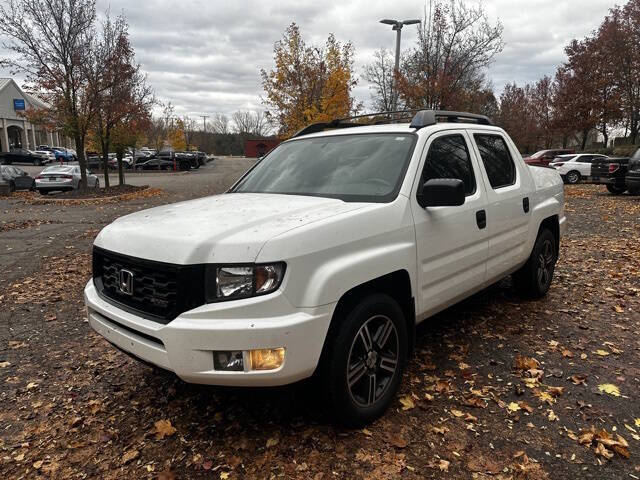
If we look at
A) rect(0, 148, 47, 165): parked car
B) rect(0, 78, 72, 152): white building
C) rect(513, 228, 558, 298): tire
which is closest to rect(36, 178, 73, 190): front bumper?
rect(513, 228, 558, 298): tire

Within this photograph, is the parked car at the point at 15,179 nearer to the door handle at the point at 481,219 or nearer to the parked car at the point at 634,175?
the door handle at the point at 481,219

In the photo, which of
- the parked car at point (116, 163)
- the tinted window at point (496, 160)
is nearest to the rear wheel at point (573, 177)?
the tinted window at point (496, 160)

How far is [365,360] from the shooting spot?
2.95 meters

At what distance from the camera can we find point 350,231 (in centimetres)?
277

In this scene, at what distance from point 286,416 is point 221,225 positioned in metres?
1.33

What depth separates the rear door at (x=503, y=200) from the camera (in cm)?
416

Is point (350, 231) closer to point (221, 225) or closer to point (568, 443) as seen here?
point (221, 225)

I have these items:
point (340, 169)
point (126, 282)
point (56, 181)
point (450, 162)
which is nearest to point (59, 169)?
point (56, 181)

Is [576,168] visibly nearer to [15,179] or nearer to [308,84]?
[308,84]

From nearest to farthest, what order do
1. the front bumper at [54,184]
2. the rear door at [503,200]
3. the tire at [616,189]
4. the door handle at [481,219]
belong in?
the door handle at [481,219]
the rear door at [503,200]
the tire at [616,189]
the front bumper at [54,184]

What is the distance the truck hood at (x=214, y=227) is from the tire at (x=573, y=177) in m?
24.9

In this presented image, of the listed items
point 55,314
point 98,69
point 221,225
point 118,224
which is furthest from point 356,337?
point 98,69

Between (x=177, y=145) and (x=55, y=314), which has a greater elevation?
(x=177, y=145)

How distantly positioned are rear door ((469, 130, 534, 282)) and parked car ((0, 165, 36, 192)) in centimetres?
2320
